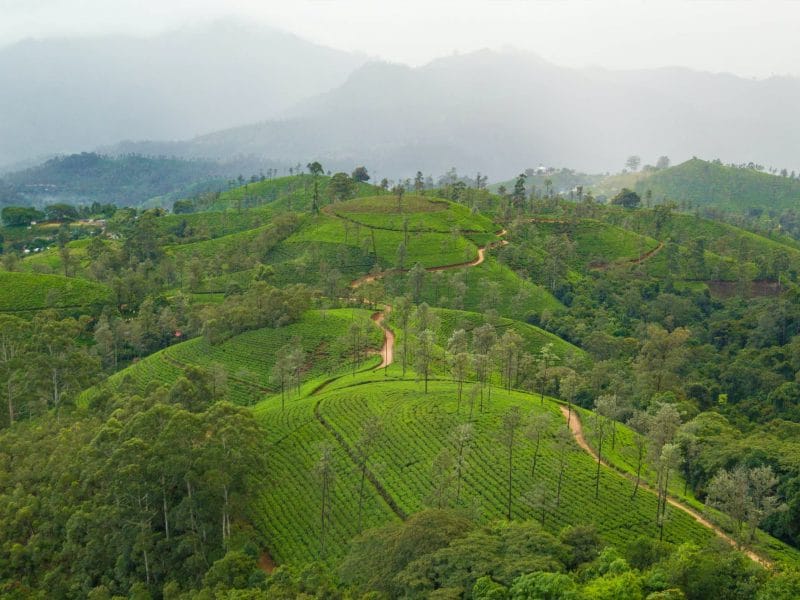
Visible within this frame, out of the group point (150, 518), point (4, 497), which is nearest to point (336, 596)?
point (150, 518)

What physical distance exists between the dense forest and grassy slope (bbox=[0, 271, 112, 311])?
1.72 ft

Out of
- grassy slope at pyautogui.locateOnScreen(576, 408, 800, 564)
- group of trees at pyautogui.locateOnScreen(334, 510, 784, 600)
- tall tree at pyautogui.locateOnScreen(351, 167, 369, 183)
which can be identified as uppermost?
tall tree at pyautogui.locateOnScreen(351, 167, 369, 183)

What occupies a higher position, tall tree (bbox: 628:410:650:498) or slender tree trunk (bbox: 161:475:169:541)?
slender tree trunk (bbox: 161:475:169:541)

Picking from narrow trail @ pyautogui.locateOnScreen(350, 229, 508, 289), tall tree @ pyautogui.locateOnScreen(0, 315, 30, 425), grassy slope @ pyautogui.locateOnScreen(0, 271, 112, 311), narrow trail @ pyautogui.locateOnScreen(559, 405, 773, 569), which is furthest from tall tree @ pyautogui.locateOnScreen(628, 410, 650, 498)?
grassy slope @ pyautogui.locateOnScreen(0, 271, 112, 311)

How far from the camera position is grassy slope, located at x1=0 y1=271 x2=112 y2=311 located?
10156 centimetres

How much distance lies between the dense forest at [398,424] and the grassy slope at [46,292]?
53 centimetres

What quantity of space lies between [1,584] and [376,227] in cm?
10635

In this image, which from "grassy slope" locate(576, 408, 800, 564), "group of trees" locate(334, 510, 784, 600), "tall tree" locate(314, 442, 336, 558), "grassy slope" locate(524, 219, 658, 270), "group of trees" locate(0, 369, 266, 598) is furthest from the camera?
"grassy slope" locate(524, 219, 658, 270)

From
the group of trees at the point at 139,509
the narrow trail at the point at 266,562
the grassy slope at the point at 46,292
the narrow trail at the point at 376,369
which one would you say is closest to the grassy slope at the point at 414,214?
the narrow trail at the point at 376,369

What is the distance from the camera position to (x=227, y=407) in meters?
44.1

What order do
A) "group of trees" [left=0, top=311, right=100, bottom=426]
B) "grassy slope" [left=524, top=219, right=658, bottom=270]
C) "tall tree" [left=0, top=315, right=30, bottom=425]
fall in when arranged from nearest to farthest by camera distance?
"group of trees" [left=0, top=311, right=100, bottom=426], "tall tree" [left=0, top=315, right=30, bottom=425], "grassy slope" [left=524, top=219, right=658, bottom=270]

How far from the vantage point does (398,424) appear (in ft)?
183

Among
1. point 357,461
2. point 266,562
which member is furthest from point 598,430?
point 266,562

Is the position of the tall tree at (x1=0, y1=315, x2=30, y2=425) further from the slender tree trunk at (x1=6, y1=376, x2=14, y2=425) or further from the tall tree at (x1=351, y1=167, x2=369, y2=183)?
the tall tree at (x1=351, y1=167, x2=369, y2=183)
